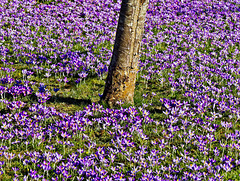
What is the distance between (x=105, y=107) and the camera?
6477mm

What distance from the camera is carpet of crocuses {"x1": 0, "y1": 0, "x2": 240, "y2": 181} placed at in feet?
15.6

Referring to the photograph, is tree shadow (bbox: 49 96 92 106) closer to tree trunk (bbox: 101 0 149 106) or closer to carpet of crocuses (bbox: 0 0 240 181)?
carpet of crocuses (bbox: 0 0 240 181)

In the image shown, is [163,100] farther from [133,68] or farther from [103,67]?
[103,67]

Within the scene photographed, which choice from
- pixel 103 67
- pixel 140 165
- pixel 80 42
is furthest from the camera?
pixel 80 42

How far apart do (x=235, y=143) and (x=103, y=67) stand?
13.5 ft

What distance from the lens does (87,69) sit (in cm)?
834

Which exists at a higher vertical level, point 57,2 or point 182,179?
point 57,2

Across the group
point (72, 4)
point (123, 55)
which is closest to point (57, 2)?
point (72, 4)

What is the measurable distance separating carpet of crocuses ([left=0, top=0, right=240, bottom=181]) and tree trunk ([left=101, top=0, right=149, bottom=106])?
14.8 inches

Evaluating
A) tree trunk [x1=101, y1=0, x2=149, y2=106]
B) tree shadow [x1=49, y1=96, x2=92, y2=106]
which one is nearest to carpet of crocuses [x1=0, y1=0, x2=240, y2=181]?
tree shadow [x1=49, y1=96, x2=92, y2=106]

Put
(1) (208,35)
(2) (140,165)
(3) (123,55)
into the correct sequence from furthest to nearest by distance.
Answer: (1) (208,35) → (3) (123,55) → (2) (140,165)

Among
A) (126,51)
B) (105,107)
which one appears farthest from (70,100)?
(126,51)

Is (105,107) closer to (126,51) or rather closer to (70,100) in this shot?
(70,100)

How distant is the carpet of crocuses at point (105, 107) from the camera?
4.76 m
